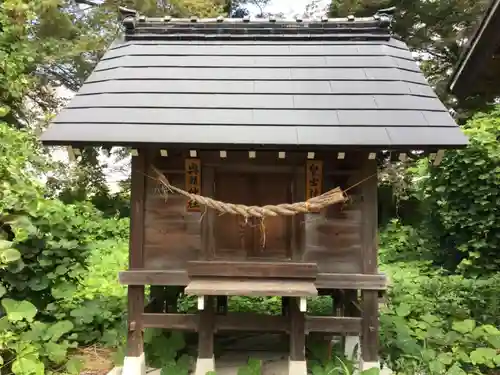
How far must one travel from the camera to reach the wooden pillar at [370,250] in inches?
192

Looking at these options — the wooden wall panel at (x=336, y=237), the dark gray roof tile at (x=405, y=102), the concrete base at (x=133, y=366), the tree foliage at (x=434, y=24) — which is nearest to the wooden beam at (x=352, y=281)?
the wooden wall panel at (x=336, y=237)

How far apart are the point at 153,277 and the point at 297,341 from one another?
5.99ft

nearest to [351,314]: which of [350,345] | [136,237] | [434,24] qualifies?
[350,345]

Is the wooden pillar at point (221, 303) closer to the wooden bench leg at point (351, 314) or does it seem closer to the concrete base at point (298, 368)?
the wooden bench leg at point (351, 314)

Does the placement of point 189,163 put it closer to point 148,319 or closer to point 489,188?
point 148,319

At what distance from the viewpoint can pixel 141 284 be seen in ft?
16.2

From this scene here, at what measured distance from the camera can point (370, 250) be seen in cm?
488

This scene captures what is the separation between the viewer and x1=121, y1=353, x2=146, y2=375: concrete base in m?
4.91

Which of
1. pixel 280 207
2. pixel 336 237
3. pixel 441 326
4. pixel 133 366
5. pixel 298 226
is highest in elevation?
pixel 280 207

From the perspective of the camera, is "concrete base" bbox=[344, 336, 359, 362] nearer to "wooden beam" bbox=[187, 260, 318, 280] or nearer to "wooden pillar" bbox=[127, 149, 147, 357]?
"wooden beam" bbox=[187, 260, 318, 280]

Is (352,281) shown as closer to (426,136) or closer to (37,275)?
(426,136)

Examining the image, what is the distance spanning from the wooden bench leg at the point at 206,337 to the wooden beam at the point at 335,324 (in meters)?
1.14

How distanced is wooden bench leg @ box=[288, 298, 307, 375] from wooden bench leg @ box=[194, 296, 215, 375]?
924 millimetres

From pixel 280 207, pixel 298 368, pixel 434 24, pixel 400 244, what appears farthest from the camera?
pixel 434 24
